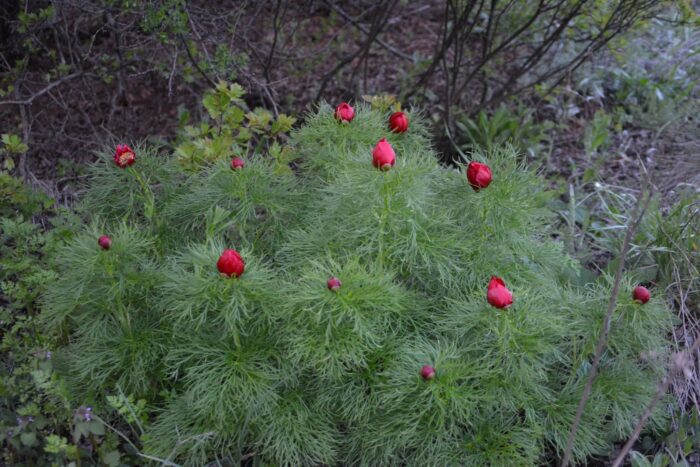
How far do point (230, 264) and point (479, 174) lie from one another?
2.26 feet

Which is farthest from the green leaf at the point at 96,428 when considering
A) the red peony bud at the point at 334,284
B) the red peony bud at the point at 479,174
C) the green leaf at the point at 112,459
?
the red peony bud at the point at 479,174

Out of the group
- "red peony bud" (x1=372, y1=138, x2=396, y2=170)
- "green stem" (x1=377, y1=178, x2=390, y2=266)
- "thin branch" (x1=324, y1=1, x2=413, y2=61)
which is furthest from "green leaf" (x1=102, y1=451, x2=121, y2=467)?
"thin branch" (x1=324, y1=1, x2=413, y2=61)

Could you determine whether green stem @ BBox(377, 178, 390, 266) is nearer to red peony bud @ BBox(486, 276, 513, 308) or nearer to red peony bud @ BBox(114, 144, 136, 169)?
red peony bud @ BBox(486, 276, 513, 308)

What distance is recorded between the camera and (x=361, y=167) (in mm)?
1891

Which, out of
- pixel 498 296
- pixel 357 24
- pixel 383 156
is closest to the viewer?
pixel 498 296

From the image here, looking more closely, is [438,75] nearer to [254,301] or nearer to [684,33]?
[684,33]

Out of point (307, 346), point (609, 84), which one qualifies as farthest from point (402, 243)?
point (609, 84)

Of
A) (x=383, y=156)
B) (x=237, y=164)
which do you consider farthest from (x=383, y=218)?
(x=237, y=164)

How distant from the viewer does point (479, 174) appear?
181 cm

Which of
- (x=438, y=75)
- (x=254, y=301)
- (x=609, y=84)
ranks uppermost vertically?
(x=254, y=301)

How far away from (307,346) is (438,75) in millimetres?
3172

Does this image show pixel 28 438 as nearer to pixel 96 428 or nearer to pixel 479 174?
Answer: pixel 96 428

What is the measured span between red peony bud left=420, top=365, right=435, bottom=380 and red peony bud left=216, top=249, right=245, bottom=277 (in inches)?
19.7

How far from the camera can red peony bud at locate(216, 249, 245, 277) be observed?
5.35 feet
